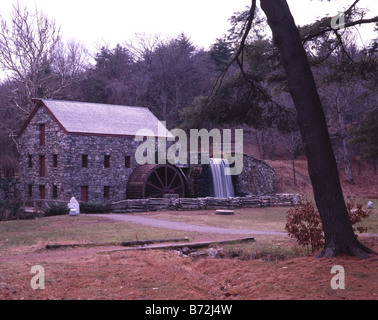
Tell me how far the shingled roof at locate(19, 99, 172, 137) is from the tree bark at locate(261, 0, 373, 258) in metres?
20.7

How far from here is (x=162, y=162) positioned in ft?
102

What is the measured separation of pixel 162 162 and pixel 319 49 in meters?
19.8

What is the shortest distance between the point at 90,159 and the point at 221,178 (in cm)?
1007

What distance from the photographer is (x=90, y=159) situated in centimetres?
2838

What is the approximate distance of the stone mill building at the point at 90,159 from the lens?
91.1ft

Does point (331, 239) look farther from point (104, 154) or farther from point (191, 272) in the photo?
point (104, 154)

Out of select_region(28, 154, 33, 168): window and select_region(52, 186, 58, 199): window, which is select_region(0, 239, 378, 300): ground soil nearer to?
select_region(52, 186, 58, 199): window

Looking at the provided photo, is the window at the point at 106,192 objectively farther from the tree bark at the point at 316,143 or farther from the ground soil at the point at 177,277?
the tree bark at the point at 316,143

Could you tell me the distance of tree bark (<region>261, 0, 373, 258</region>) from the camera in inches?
324

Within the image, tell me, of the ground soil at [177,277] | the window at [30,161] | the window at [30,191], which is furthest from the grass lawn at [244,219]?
the window at [30,161]

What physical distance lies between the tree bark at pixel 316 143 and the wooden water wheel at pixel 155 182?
68.0ft

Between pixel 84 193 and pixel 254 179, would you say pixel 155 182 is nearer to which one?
pixel 84 193

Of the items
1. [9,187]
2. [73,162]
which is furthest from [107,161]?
[9,187]
